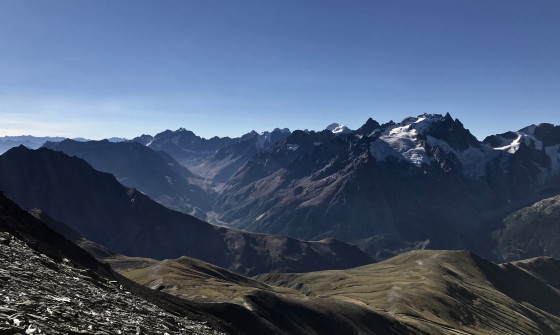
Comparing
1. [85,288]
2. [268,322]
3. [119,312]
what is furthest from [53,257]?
[268,322]

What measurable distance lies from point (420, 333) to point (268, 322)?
304 ft

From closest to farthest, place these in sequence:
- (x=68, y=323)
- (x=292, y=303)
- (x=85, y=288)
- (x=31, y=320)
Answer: (x=31, y=320), (x=68, y=323), (x=85, y=288), (x=292, y=303)

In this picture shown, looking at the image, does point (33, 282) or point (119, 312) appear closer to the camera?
point (33, 282)

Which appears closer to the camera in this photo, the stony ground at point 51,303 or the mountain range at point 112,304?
the stony ground at point 51,303

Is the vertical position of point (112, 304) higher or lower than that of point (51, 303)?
lower

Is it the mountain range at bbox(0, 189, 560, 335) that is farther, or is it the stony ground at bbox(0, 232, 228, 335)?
the mountain range at bbox(0, 189, 560, 335)

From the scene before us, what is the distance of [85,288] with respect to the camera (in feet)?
124

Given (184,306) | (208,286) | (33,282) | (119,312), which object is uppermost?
(33,282)

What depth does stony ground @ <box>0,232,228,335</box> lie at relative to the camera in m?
20.2

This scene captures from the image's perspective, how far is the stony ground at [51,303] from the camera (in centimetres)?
2019

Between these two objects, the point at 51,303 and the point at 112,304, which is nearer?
the point at 51,303

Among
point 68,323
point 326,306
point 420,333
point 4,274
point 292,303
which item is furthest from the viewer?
point 420,333

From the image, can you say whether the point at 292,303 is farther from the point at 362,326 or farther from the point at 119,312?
the point at 119,312

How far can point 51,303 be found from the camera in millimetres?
24969
